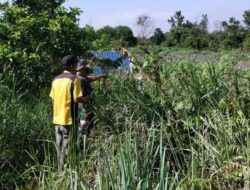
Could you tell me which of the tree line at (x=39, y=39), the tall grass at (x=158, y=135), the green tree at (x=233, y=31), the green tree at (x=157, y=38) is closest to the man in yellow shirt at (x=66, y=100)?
the tall grass at (x=158, y=135)

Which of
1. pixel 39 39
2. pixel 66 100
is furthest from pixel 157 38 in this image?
pixel 66 100

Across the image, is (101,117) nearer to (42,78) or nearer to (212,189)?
(212,189)

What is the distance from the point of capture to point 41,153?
21.1 feet

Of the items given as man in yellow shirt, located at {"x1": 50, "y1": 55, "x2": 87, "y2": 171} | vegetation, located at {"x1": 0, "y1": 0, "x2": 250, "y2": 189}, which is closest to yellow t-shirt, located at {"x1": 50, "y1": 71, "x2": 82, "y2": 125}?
man in yellow shirt, located at {"x1": 50, "y1": 55, "x2": 87, "y2": 171}

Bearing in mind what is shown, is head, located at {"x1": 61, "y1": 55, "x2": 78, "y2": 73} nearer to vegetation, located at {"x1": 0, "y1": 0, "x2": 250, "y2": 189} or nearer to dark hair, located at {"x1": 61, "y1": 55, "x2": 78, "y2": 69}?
dark hair, located at {"x1": 61, "y1": 55, "x2": 78, "y2": 69}

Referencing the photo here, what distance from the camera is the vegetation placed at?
13.2ft

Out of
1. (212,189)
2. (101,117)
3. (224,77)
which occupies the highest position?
(224,77)

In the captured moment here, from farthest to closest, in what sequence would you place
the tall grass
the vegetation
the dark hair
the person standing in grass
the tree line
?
the tree line, the dark hair, the person standing in grass, the vegetation, the tall grass

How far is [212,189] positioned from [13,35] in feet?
18.0

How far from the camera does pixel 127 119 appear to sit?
17.1 ft

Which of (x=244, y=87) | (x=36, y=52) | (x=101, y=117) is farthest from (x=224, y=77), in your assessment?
(x=36, y=52)

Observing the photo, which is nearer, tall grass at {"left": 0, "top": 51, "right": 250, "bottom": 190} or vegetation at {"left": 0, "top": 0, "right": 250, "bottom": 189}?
tall grass at {"left": 0, "top": 51, "right": 250, "bottom": 190}

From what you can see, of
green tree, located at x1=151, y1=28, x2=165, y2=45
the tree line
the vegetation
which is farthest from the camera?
green tree, located at x1=151, y1=28, x2=165, y2=45

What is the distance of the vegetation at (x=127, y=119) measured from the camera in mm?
4023
